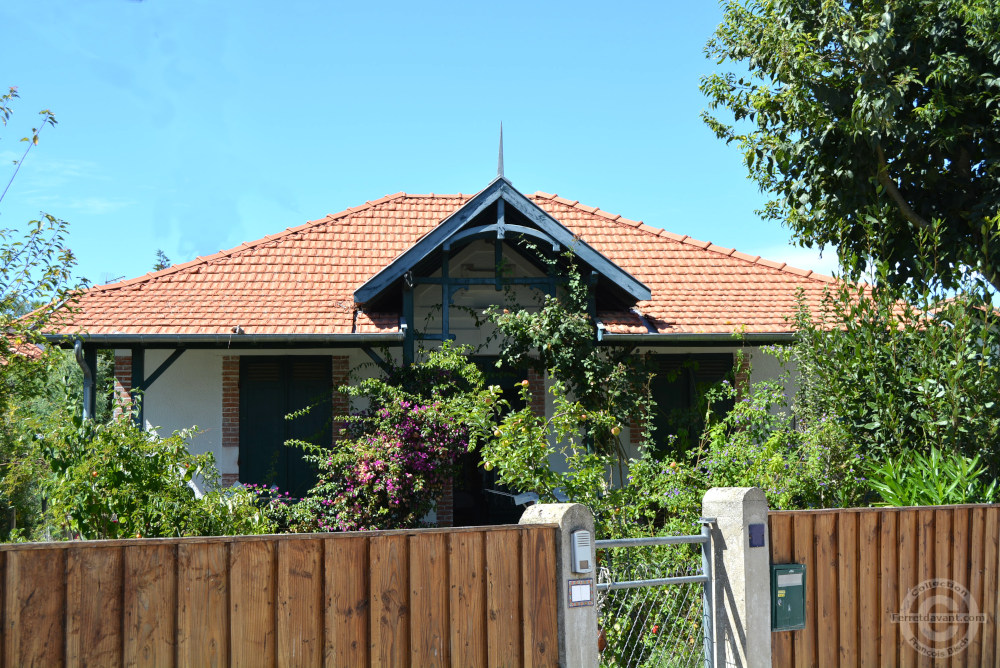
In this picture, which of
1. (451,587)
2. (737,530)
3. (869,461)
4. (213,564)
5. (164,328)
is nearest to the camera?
(213,564)

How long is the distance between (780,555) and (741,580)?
0.45m

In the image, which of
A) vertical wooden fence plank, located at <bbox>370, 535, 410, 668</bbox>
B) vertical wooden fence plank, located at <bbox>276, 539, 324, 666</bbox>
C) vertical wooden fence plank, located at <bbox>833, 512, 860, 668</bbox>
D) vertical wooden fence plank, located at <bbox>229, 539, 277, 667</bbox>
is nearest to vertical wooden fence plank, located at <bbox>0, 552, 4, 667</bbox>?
vertical wooden fence plank, located at <bbox>229, 539, 277, 667</bbox>

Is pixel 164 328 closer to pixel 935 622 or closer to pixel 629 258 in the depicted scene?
pixel 629 258

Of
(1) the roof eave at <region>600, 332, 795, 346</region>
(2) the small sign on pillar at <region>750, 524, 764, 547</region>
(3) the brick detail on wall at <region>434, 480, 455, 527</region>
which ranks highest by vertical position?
(1) the roof eave at <region>600, 332, 795, 346</region>

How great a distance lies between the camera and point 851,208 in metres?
10.2

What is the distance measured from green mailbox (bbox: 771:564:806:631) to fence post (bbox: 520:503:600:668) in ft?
4.64

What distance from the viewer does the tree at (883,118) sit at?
9.02 metres

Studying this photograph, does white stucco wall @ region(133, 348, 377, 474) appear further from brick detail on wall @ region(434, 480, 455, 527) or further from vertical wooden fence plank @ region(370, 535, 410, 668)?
vertical wooden fence plank @ region(370, 535, 410, 668)

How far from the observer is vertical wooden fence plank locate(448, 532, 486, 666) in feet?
16.6

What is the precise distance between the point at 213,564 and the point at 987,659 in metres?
5.83

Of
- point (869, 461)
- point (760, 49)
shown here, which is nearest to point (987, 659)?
point (869, 461)

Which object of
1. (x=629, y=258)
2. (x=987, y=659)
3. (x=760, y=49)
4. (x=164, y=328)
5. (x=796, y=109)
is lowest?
(x=987, y=659)

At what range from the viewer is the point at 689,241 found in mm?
15008

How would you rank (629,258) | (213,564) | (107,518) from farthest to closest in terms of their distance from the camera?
(629,258), (107,518), (213,564)
